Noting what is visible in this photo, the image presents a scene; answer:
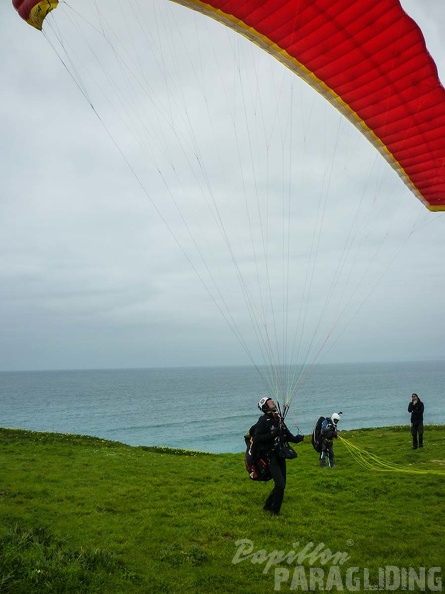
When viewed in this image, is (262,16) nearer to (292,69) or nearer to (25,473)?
(292,69)

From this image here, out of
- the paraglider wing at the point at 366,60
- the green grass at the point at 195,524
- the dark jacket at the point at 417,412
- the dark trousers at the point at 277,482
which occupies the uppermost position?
the paraglider wing at the point at 366,60

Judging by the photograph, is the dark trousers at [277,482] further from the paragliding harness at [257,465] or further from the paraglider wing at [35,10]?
the paraglider wing at [35,10]

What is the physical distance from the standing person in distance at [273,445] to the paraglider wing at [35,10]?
8446mm

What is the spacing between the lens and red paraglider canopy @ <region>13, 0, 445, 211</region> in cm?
773

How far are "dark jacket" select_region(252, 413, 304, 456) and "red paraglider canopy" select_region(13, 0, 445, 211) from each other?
6910mm

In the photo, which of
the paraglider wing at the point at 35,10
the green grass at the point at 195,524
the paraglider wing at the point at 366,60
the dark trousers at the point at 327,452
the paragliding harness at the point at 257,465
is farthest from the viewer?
the dark trousers at the point at 327,452

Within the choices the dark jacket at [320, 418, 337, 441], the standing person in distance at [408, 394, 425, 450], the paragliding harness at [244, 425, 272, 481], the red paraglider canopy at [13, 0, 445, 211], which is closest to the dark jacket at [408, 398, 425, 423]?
the standing person in distance at [408, 394, 425, 450]

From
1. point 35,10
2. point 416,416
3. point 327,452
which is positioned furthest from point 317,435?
point 35,10

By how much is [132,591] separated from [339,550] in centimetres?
312

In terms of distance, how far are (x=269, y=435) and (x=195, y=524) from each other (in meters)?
1.98

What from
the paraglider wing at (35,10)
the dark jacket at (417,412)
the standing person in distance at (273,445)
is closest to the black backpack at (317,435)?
the standing person in distance at (273,445)

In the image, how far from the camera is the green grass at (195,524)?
530cm

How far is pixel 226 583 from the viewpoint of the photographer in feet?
17.7

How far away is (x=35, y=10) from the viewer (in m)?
8.11
